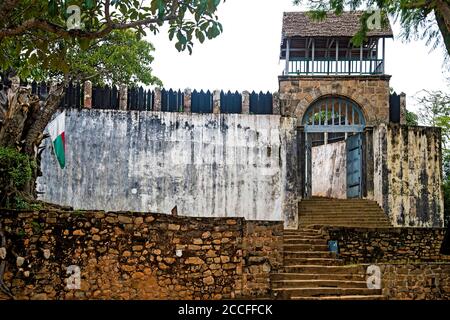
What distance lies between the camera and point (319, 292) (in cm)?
966

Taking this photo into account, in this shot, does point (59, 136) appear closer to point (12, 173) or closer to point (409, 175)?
point (12, 173)

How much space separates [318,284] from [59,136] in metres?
7.94

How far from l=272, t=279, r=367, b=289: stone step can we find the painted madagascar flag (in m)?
7.37

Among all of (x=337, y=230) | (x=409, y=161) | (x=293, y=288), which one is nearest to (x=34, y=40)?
(x=293, y=288)

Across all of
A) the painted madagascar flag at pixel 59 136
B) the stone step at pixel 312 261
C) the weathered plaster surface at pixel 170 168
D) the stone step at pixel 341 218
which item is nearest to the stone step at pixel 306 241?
the stone step at pixel 312 261

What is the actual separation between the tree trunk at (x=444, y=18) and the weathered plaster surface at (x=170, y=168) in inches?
266

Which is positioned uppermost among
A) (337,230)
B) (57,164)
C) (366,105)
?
(366,105)

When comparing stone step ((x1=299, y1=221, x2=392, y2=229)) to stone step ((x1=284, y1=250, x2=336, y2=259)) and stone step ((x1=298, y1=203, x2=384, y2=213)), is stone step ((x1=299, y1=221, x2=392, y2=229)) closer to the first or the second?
stone step ((x1=298, y1=203, x2=384, y2=213))

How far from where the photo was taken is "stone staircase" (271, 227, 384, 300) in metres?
9.59

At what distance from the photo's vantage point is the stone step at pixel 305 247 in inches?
446

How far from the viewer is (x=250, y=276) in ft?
30.8
